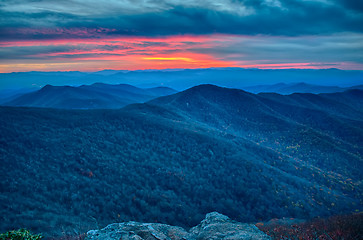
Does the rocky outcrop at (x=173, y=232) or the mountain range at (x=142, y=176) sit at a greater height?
the rocky outcrop at (x=173, y=232)

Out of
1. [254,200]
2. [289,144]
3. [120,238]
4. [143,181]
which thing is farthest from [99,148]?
[289,144]

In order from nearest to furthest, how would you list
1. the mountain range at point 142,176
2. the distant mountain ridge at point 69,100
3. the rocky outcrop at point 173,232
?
the rocky outcrop at point 173,232
the mountain range at point 142,176
the distant mountain ridge at point 69,100

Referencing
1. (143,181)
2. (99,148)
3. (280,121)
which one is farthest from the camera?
(280,121)

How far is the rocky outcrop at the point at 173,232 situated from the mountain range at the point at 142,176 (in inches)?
239

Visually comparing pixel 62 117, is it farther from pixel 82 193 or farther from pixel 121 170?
pixel 82 193

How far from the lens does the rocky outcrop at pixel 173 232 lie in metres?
6.66

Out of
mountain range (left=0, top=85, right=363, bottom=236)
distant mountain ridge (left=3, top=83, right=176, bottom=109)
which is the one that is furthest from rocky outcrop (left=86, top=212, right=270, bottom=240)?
distant mountain ridge (left=3, top=83, right=176, bottom=109)

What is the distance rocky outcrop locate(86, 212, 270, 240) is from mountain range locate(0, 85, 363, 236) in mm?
6081

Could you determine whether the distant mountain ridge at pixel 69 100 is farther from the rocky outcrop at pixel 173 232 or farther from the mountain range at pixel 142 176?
the rocky outcrop at pixel 173 232

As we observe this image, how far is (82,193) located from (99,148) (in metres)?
8.79

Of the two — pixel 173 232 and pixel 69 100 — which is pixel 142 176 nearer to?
pixel 173 232

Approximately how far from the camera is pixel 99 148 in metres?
24.9

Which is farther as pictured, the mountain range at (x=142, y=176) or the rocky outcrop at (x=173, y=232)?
the mountain range at (x=142, y=176)

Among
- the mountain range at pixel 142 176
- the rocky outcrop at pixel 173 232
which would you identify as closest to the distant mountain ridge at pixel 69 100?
the mountain range at pixel 142 176
